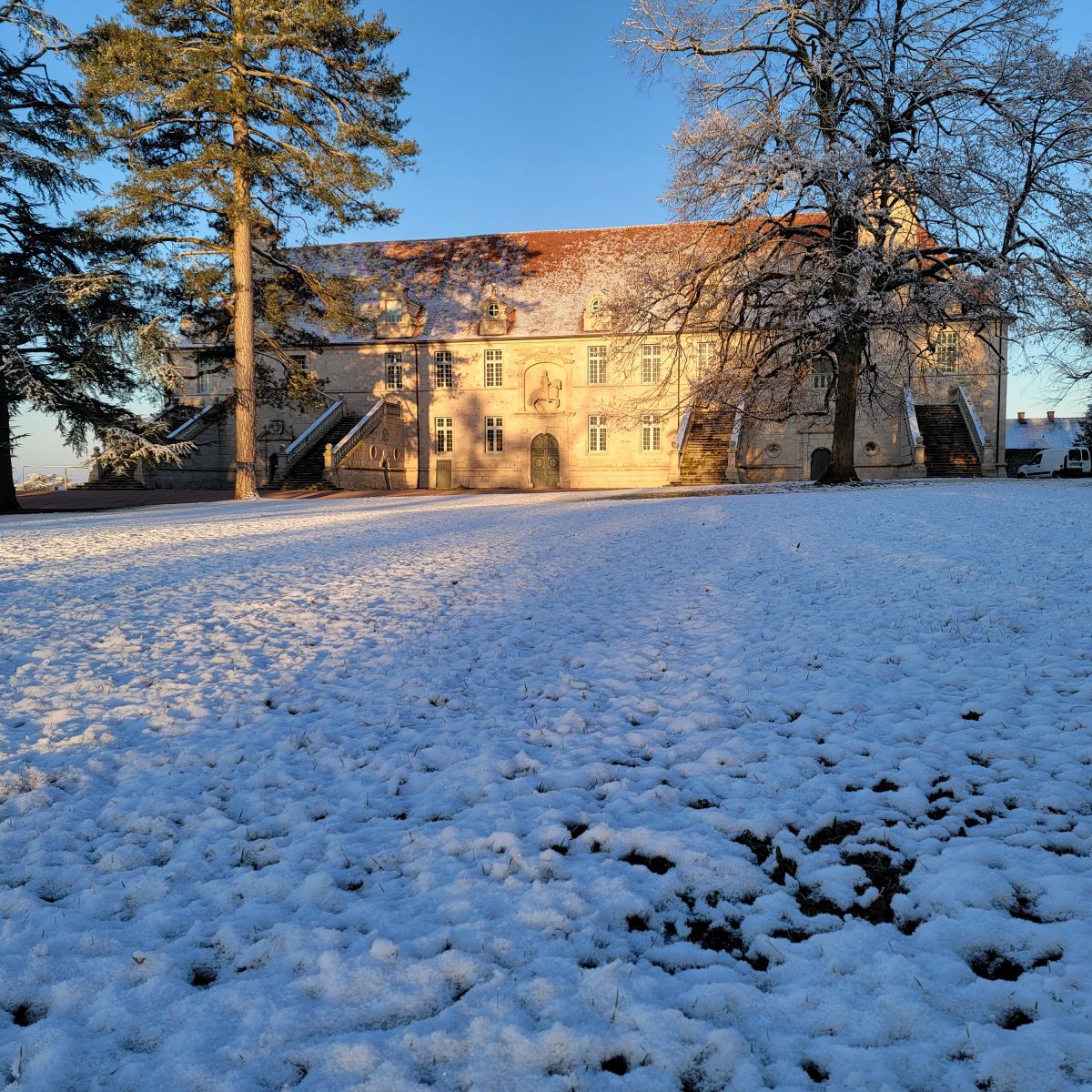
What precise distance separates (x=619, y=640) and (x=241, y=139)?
78.2ft

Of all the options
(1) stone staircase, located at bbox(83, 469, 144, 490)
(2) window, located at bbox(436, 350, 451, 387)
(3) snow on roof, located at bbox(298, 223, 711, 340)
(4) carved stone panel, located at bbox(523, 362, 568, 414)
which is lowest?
(1) stone staircase, located at bbox(83, 469, 144, 490)

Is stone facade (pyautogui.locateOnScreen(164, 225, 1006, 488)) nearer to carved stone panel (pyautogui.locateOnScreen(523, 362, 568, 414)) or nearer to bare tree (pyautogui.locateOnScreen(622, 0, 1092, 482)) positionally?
carved stone panel (pyautogui.locateOnScreen(523, 362, 568, 414))

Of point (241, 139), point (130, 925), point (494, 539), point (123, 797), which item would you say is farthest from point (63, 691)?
point (241, 139)

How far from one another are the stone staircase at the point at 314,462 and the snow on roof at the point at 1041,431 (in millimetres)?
62582

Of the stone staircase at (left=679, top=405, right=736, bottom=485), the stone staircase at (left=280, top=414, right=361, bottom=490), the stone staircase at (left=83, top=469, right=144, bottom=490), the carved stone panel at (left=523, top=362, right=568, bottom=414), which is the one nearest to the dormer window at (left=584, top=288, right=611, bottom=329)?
the carved stone panel at (left=523, top=362, right=568, bottom=414)

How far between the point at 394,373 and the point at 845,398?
87.0ft

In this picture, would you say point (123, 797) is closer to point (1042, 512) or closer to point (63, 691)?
point (63, 691)

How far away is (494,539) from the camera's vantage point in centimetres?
1311

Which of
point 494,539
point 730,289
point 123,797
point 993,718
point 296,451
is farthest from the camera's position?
point 296,451

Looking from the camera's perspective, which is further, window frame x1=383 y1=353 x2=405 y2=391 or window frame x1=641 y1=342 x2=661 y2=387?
window frame x1=383 y1=353 x2=405 y2=391

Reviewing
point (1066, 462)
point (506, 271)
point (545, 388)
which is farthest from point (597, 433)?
point (1066, 462)

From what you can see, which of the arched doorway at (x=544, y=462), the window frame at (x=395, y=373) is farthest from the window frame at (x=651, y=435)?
the window frame at (x=395, y=373)

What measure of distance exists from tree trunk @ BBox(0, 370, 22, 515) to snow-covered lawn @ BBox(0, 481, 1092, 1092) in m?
17.9

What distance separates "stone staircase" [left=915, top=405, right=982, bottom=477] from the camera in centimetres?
3194
